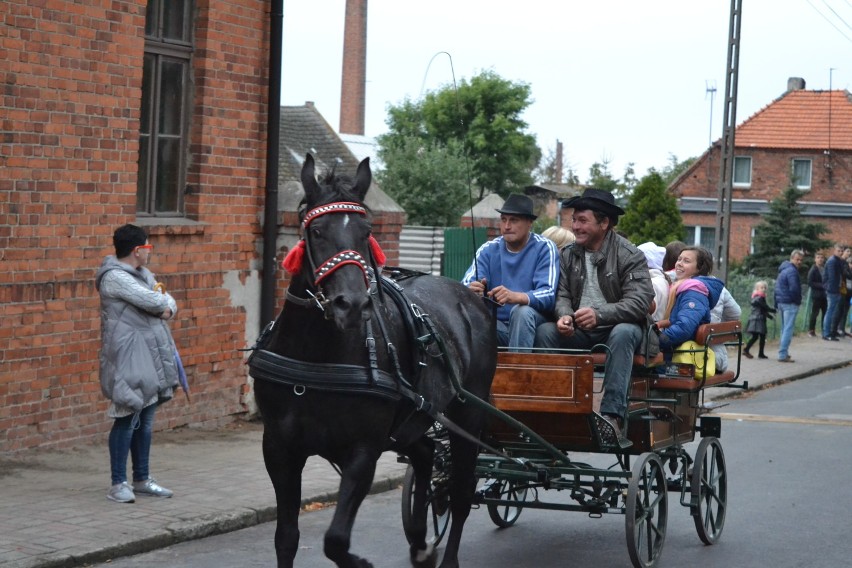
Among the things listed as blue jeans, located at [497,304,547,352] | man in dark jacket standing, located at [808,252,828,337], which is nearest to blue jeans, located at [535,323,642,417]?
blue jeans, located at [497,304,547,352]

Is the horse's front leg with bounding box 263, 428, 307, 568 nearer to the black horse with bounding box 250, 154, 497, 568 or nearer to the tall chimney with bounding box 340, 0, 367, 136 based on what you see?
the black horse with bounding box 250, 154, 497, 568

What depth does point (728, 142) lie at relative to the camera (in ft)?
69.1

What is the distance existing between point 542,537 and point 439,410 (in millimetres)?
2089

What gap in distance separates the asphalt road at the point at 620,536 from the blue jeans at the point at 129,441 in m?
0.96

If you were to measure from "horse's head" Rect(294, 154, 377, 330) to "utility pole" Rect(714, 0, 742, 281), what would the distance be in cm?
1620

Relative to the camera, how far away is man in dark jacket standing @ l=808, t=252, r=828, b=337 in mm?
26034

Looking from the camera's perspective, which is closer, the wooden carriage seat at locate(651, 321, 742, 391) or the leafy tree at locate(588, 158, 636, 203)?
the wooden carriage seat at locate(651, 321, 742, 391)

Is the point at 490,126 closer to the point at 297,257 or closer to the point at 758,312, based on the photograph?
the point at 758,312

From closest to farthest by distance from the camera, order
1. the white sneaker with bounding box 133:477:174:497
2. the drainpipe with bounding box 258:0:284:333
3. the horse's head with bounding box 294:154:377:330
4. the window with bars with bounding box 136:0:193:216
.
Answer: the horse's head with bounding box 294:154:377:330 < the white sneaker with bounding box 133:477:174:497 < the window with bars with bounding box 136:0:193:216 < the drainpipe with bounding box 258:0:284:333

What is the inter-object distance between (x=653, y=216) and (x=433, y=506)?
110ft

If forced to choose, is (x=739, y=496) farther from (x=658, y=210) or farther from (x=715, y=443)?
(x=658, y=210)

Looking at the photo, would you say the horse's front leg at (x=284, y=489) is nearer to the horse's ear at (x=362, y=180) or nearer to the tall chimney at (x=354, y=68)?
the horse's ear at (x=362, y=180)

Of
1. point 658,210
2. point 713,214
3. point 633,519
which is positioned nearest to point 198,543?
point 633,519

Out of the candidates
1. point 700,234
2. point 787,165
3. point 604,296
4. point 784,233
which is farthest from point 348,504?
point 700,234
